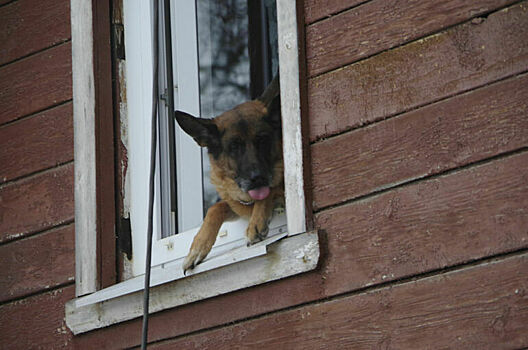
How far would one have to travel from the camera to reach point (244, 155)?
172 inches

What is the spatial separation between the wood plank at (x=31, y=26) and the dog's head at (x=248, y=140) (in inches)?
26.8

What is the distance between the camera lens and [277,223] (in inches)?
162

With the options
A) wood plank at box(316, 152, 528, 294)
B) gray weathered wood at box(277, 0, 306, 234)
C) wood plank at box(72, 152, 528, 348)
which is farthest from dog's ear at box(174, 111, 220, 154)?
wood plank at box(316, 152, 528, 294)

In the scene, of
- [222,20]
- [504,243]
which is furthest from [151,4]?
[504,243]

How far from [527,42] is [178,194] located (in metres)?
1.69

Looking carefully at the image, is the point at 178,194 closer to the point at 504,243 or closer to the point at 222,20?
the point at 222,20

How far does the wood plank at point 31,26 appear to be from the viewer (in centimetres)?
446

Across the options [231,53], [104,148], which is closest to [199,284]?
[104,148]

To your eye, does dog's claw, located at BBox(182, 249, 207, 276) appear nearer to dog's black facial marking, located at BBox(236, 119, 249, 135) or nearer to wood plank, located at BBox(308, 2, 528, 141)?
wood plank, located at BBox(308, 2, 528, 141)

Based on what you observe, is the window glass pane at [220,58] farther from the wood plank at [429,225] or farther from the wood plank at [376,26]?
the wood plank at [429,225]

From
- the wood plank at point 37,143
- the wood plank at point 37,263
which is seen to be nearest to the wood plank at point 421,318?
the wood plank at point 37,263

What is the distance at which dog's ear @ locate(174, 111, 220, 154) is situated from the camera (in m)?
4.21

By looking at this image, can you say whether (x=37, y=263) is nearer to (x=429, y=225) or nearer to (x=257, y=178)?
(x=257, y=178)

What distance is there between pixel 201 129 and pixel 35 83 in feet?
2.38
